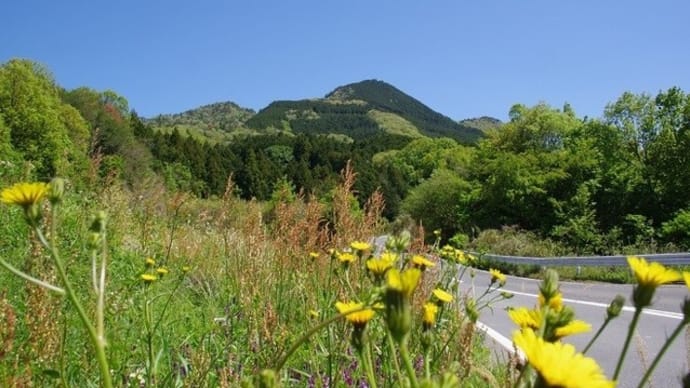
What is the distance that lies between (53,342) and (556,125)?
3274 cm

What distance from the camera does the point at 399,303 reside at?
2.11 feet

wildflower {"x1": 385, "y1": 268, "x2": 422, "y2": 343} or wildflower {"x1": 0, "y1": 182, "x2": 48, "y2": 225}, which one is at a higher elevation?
wildflower {"x1": 0, "y1": 182, "x2": 48, "y2": 225}

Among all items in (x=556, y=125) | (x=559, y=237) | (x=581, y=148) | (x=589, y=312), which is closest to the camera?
(x=589, y=312)

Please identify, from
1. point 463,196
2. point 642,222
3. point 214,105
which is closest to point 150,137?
point 463,196

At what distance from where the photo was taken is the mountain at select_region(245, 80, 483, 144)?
466 feet

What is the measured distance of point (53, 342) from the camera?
1.26 m

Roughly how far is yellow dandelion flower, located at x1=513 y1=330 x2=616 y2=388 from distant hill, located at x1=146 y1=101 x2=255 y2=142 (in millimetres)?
112812

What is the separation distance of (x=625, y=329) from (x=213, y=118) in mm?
160100

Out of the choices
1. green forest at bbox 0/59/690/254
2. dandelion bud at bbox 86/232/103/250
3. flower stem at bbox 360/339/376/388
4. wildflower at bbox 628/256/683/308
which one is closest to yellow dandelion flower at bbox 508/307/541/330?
wildflower at bbox 628/256/683/308

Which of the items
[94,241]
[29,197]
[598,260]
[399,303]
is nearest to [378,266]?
[399,303]

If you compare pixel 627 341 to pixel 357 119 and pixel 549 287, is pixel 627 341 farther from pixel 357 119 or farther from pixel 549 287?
pixel 357 119

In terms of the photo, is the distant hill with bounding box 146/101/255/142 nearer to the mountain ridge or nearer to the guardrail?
the mountain ridge

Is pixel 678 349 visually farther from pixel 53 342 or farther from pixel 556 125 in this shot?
pixel 556 125

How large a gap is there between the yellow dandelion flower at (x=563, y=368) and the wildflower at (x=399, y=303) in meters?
0.16
